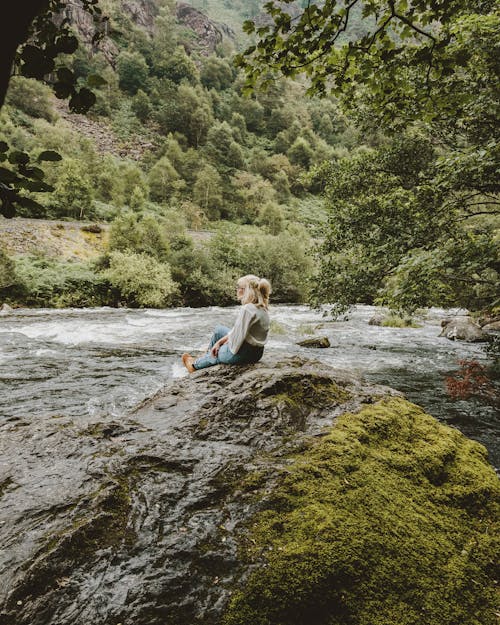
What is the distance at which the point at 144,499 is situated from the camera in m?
2.24

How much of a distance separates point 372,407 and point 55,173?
140ft

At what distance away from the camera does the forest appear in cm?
280

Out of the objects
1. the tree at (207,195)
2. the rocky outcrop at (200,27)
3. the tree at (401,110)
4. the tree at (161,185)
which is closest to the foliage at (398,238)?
the tree at (401,110)

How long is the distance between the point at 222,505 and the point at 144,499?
0.51m

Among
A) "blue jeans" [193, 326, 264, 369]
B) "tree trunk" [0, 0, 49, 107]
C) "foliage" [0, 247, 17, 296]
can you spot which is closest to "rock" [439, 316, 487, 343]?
"blue jeans" [193, 326, 264, 369]

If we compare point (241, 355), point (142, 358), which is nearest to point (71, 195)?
point (142, 358)

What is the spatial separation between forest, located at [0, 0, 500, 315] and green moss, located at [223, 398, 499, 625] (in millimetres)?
2067

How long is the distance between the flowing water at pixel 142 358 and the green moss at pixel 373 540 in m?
2.35

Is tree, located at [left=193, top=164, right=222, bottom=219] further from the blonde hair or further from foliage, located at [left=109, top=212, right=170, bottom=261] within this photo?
the blonde hair

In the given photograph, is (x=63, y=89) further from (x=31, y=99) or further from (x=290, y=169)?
(x=290, y=169)

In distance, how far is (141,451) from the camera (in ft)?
9.07

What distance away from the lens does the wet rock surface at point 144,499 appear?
5.34 feet

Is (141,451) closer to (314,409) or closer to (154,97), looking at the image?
(314,409)

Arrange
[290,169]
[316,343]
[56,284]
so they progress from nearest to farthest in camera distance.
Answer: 1. [316,343]
2. [56,284]
3. [290,169]
